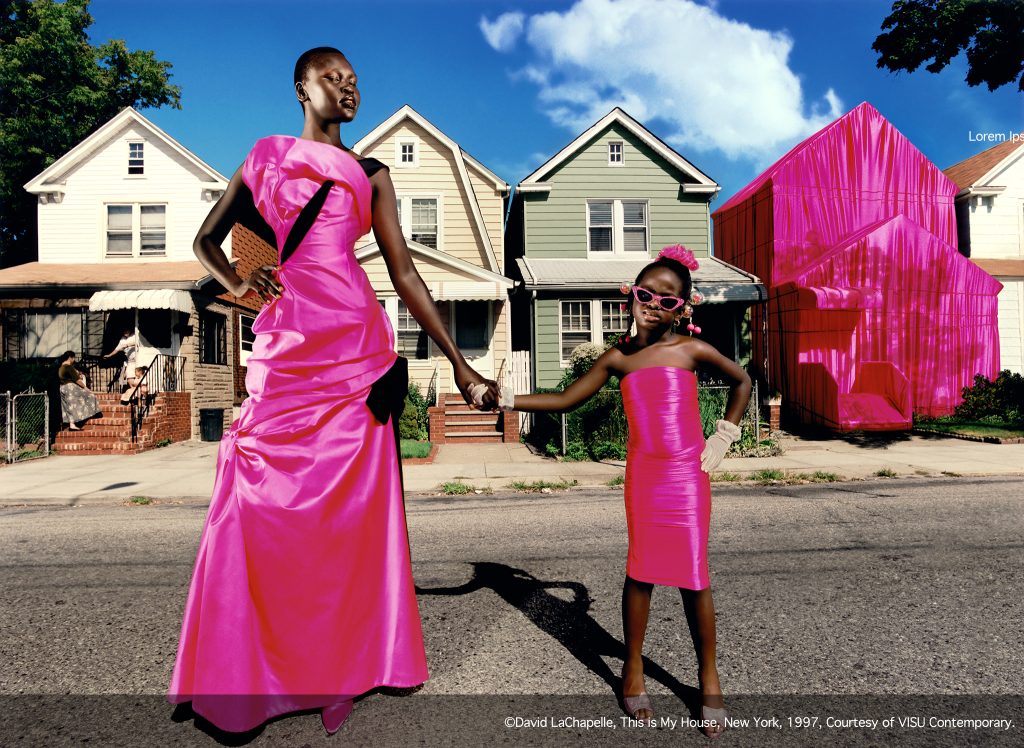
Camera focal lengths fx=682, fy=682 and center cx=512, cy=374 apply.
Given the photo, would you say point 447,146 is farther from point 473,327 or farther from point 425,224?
point 473,327

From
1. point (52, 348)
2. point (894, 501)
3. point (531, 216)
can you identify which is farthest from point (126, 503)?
point (531, 216)

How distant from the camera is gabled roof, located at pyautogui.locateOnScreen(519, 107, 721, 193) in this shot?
19141 millimetres

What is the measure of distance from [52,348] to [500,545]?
681 inches

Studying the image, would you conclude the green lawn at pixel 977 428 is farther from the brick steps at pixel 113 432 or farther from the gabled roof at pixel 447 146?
the brick steps at pixel 113 432

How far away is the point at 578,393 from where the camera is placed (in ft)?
9.25

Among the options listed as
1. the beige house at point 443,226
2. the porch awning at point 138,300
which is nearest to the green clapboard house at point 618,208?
the beige house at point 443,226

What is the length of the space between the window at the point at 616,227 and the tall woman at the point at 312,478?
17.4 meters

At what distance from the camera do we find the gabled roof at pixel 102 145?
1903 cm

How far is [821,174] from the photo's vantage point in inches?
728

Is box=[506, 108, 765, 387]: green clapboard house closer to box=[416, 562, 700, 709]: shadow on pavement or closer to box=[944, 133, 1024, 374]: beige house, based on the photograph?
box=[944, 133, 1024, 374]: beige house

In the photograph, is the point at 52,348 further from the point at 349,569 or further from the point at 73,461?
the point at 349,569

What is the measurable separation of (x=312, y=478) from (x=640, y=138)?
19.0 meters

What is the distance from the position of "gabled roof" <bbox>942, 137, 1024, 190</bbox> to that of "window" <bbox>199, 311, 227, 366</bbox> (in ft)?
74.9

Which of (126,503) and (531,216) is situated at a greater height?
(531,216)
